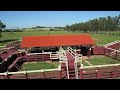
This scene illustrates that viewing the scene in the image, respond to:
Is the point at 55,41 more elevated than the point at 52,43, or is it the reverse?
the point at 55,41

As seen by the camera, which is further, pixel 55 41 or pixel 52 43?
pixel 55 41

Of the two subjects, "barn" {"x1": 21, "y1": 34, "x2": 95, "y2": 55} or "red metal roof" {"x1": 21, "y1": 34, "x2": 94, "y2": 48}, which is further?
"red metal roof" {"x1": 21, "y1": 34, "x2": 94, "y2": 48}

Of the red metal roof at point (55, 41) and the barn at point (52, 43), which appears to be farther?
the red metal roof at point (55, 41)
